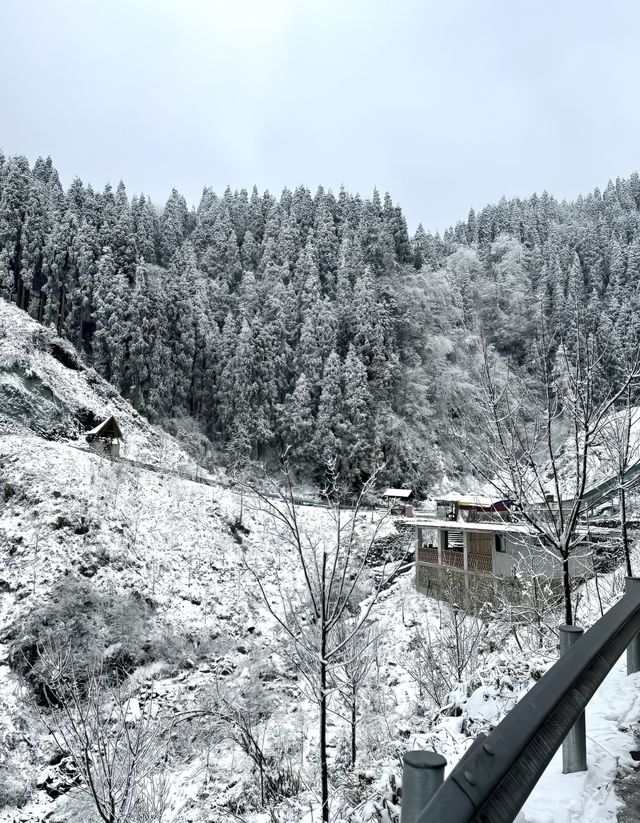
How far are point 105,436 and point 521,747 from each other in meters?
32.0

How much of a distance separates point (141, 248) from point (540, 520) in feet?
174

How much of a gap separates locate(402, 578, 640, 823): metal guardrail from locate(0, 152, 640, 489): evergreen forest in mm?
35557

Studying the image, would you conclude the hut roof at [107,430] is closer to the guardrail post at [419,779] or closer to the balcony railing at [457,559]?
the balcony railing at [457,559]

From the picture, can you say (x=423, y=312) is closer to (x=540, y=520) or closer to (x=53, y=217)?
(x=53, y=217)

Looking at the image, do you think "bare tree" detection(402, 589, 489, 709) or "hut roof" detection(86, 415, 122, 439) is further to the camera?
"hut roof" detection(86, 415, 122, 439)

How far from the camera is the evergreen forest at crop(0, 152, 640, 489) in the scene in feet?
149

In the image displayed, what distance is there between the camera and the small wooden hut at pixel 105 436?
1199 inches

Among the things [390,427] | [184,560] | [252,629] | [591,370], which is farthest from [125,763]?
[390,427]

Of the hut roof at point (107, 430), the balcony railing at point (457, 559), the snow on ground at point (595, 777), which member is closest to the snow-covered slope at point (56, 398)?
the hut roof at point (107, 430)

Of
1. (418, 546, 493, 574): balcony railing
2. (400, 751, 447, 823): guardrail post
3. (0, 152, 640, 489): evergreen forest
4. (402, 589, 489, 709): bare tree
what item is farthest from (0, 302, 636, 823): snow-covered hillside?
(0, 152, 640, 489): evergreen forest

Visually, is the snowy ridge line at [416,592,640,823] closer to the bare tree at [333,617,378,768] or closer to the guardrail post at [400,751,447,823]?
the guardrail post at [400,751,447,823]

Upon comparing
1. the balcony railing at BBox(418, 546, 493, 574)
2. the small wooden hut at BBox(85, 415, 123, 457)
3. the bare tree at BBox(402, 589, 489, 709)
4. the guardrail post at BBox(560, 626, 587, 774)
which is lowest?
the bare tree at BBox(402, 589, 489, 709)

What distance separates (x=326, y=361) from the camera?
4844 centimetres

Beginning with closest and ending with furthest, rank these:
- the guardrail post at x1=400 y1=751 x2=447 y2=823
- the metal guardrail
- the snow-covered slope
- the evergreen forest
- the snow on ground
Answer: the metal guardrail, the guardrail post at x1=400 y1=751 x2=447 y2=823, the snow on ground, the snow-covered slope, the evergreen forest
